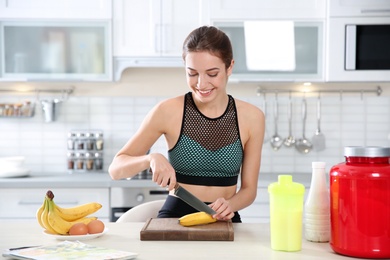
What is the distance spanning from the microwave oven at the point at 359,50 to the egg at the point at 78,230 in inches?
97.3

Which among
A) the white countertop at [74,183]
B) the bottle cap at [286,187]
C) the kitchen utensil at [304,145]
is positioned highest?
the bottle cap at [286,187]

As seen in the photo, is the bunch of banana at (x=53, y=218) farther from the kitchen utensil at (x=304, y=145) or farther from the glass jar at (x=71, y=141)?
the kitchen utensil at (x=304, y=145)

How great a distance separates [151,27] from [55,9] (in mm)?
607

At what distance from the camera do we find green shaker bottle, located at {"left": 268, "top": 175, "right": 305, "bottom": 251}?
160cm

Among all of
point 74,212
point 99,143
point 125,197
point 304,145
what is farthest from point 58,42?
point 74,212

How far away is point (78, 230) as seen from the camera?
1805 mm

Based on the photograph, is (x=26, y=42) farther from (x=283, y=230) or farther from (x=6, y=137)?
(x=283, y=230)

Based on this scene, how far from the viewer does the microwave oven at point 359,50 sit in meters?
3.90

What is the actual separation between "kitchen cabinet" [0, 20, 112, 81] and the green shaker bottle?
8.26ft

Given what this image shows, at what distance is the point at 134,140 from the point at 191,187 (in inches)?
10.9

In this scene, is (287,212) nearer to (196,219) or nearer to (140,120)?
(196,219)

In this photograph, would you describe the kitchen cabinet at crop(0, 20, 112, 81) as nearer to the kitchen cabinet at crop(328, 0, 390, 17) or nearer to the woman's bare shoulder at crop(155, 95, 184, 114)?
the kitchen cabinet at crop(328, 0, 390, 17)

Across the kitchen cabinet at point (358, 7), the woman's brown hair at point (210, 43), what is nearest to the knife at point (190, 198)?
the woman's brown hair at point (210, 43)

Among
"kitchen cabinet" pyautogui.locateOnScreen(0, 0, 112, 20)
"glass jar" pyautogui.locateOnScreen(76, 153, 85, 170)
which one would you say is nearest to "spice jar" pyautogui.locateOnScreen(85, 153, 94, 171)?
"glass jar" pyautogui.locateOnScreen(76, 153, 85, 170)
